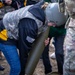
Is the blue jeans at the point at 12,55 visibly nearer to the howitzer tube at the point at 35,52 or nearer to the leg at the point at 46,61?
the howitzer tube at the point at 35,52

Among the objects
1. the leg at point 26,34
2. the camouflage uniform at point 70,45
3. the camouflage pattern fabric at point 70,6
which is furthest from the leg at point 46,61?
the camouflage pattern fabric at point 70,6

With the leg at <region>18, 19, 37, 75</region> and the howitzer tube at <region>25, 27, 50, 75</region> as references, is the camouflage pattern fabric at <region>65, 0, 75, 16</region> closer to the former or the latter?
the leg at <region>18, 19, 37, 75</region>

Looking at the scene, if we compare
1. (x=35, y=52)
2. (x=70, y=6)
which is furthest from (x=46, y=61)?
(x=70, y=6)

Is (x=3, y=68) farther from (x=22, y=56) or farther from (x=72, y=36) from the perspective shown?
(x=72, y=36)

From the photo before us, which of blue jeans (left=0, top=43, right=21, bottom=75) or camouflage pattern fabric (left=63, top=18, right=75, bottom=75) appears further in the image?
blue jeans (left=0, top=43, right=21, bottom=75)

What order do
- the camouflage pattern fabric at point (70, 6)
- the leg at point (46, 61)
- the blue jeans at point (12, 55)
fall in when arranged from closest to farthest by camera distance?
the camouflage pattern fabric at point (70, 6), the blue jeans at point (12, 55), the leg at point (46, 61)

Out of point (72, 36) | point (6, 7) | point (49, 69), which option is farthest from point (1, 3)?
point (72, 36)

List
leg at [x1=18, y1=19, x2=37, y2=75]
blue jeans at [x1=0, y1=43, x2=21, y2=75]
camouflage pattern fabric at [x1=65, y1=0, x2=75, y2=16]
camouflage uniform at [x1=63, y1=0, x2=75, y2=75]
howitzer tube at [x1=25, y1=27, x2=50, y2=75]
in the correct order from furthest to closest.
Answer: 1. howitzer tube at [x1=25, y1=27, x2=50, y2=75]
2. blue jeans at [x1=0, y1=43, x2=21, y2=75]
3. leg at [x1=18, y1=19, x2=37, y2=75]
4. camouflage uniform at [x1=63, y1=0, x2=75, y2=75]
5. camouflage pattern fabric at [x1=65, y1=0, x2=75, y2=16]

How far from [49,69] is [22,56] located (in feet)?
3.59

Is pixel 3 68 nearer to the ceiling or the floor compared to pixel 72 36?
nearer to the floor

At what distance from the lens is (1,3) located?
5.88m

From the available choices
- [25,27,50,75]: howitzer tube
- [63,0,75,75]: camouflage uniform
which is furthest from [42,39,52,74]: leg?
[63,0,75,75]: camouflage uniform

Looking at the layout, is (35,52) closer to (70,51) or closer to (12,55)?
(12,55)

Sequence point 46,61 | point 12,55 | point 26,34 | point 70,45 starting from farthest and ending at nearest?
point 46,61, point 12,55, point 26,34, point 70,45
